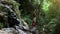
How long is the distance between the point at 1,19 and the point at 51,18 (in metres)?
2.84

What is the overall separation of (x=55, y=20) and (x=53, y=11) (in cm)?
58

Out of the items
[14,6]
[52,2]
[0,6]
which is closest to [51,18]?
[52,2]

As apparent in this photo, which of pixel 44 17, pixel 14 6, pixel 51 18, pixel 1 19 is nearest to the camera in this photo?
pixel 1 19

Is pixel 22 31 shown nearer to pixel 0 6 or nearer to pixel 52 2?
pixel 0 6

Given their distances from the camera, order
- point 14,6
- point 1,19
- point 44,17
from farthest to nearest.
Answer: point 44,17, point 14,6, point 1,19

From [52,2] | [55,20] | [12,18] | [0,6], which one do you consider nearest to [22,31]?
[12,18]

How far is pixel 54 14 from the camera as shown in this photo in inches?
337

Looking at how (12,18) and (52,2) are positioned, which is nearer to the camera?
(12,18)

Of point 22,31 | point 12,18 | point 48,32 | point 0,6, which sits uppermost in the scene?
point 0,6

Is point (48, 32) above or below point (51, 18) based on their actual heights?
below

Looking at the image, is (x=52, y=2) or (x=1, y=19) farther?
(x=52, y=2)

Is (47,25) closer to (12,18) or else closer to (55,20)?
(55,20)

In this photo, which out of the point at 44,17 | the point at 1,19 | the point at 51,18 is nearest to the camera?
the point at 1,19

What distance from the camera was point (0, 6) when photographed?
742 cm
